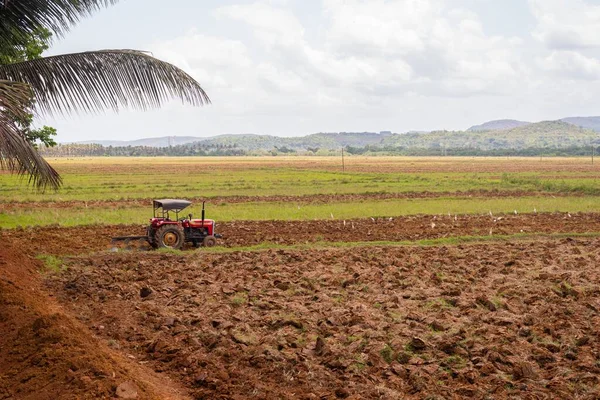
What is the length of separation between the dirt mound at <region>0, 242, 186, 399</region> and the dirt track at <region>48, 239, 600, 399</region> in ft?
2.85

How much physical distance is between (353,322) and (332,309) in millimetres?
817

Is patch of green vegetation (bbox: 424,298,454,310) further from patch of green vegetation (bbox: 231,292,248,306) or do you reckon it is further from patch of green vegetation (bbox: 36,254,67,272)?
patch of green vegetation (bbox: 36,254,67,272)

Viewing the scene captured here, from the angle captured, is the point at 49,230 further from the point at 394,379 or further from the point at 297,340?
the point at 394,379

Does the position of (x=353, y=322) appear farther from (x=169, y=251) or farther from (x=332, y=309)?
(x=169, y=251)

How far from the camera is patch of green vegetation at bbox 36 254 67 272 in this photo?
1388 cm

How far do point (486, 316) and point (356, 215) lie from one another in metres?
16.1

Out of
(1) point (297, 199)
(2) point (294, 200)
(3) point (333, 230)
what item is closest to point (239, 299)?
(3) point (333, 230)

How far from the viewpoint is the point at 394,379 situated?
25.3ft

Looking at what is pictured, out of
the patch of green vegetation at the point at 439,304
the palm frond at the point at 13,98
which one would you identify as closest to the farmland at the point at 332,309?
the patch of green vegetation at the point at 439,304

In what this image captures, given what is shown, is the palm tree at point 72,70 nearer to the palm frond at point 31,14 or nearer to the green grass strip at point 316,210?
the palm frond at point 31,14

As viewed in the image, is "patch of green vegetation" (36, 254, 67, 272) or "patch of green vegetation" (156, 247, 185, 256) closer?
"patch of green vegetation" (36, 254, 67, 272)

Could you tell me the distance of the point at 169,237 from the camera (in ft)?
54.4

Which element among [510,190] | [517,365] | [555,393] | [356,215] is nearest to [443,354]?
[517,365]

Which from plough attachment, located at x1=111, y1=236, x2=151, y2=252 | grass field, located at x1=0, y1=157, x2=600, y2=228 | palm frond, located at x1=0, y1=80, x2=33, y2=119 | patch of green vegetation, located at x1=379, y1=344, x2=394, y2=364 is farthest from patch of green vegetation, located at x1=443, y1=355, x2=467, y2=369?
grass field, located at x1=0, y1=157, x2=600, y2=228
